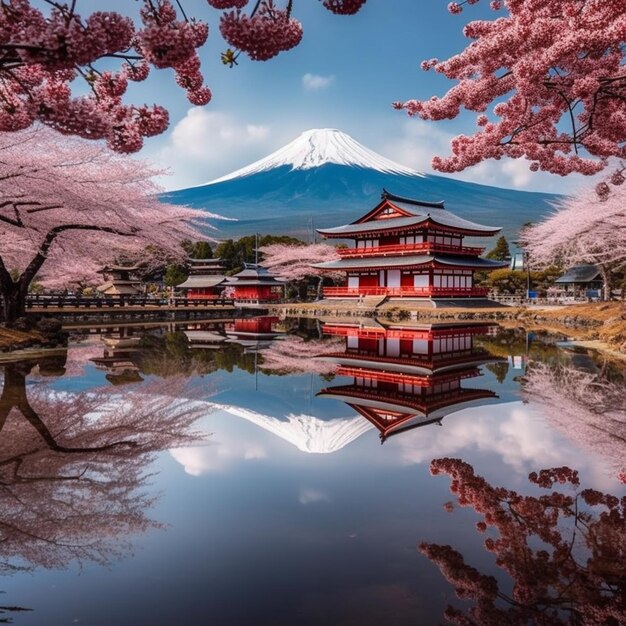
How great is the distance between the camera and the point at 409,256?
40562mm

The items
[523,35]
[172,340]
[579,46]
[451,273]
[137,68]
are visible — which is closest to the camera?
[137,68]

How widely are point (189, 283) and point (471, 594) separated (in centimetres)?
5571

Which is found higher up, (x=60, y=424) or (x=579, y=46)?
(x=579, y=46)

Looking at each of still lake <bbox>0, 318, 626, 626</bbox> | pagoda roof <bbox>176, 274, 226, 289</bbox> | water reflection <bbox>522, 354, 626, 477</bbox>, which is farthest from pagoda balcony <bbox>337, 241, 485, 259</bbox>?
still lake <bbox>0, 318, 626, 626</bbox>

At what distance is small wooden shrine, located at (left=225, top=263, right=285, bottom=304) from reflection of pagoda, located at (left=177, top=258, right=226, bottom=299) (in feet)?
10.6

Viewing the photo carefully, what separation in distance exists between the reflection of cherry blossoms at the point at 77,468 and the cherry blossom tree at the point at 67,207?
24.5 feet

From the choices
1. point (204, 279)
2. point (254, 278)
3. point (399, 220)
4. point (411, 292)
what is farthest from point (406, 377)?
point (204, 279)

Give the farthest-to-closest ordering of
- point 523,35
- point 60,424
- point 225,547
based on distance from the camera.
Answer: point 60,424 < point 523,35 < point 225,547

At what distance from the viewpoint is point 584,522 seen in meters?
4.45

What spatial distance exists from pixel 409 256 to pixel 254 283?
1730 centimetres

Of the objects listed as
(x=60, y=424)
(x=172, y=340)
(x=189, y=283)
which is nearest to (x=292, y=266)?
(x=189, y=283)

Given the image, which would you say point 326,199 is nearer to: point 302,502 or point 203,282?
point 203,282

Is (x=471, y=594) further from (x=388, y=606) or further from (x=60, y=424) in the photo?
(x=60, y=424)

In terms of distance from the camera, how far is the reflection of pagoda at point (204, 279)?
5644 cm
